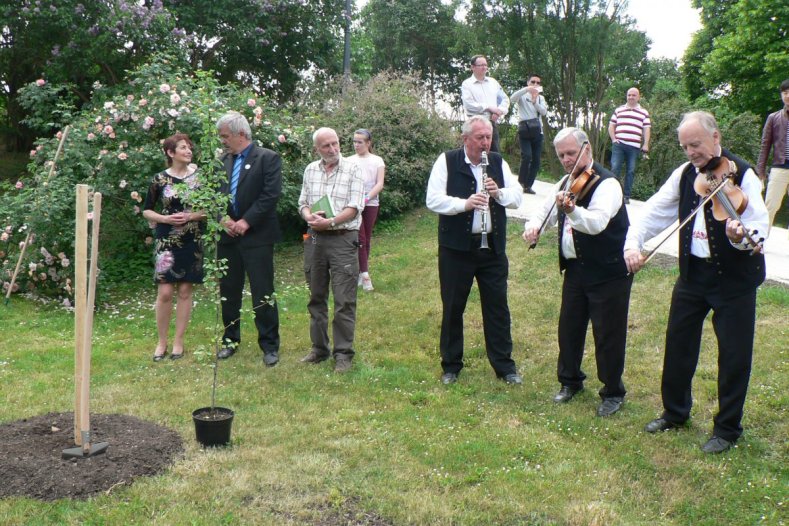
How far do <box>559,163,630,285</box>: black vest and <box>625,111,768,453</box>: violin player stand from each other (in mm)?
316

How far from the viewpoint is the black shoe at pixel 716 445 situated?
4.50 metres

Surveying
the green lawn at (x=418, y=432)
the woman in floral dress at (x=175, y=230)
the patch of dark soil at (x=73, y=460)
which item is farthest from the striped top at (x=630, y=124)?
the patch of dark soil at (x=73, y=460)

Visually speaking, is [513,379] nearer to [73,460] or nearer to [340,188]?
[340,188]

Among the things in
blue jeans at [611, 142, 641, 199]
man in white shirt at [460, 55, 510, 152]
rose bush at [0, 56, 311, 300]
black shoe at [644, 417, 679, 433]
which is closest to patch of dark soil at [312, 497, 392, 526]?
black shoe at [644, 417, 679, 433]

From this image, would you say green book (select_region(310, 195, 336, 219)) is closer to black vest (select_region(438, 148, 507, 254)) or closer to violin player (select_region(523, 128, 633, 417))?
black vest (select_region(438, 148, 507, 254))

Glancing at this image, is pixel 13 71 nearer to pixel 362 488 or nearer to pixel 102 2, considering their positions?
pixel 102 2

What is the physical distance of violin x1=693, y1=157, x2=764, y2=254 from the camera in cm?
414

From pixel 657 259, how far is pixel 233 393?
5.57 metres

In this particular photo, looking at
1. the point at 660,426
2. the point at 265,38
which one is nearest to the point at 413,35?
the point at 265,38

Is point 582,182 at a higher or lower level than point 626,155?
lower

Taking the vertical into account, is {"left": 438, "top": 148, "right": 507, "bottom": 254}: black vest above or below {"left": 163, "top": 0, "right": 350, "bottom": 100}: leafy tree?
below

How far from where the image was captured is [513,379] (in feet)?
19.5

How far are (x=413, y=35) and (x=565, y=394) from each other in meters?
33.1

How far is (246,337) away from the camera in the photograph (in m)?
7.38
